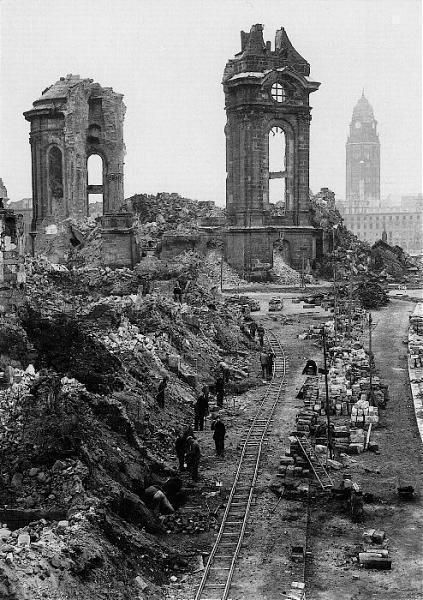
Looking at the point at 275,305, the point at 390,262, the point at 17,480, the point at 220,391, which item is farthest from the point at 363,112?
the point at 17,480

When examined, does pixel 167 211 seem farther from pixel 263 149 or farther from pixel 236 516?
pixel 236 516

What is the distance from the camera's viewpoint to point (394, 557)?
11.6 metres

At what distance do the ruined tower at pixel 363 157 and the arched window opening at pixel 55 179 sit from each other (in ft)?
341

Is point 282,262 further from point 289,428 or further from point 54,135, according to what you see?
point 289,428

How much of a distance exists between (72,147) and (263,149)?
10.5 meters

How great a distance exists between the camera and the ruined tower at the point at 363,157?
152 metres

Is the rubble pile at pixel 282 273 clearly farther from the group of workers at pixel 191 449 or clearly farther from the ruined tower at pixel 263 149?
the group of workers at pixel 191 449

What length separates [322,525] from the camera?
41.8 ft

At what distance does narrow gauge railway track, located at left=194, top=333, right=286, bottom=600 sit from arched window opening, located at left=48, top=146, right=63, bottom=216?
31.8m

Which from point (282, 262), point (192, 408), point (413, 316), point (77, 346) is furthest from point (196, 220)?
point (77, 346)

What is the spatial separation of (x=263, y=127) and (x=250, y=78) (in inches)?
107

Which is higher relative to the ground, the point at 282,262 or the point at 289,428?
the point at 282,262

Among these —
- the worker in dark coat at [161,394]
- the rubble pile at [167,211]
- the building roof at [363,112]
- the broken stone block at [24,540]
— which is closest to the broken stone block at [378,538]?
the broken stone block at [24,540]

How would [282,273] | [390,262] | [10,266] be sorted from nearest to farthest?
[10,266], [282,273], [390,262]
